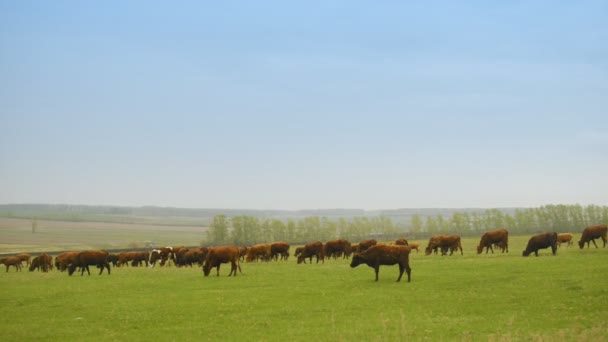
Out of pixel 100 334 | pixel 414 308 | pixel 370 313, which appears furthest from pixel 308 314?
pixel 100 334

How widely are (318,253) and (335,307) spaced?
28105 millimetres

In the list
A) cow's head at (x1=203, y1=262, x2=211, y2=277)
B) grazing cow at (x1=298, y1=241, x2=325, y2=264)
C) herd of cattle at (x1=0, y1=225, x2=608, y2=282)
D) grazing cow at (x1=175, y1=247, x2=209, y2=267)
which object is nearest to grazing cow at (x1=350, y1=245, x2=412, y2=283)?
herd of cattle at (x1=0, y1=225, x2=608, y2=282)

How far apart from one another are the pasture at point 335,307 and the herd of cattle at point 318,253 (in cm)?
154

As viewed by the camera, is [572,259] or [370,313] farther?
[572,259]

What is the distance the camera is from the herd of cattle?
95.5 feet

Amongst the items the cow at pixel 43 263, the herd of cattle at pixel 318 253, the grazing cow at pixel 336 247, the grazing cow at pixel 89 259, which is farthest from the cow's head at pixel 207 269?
the cow at pixel 43 263

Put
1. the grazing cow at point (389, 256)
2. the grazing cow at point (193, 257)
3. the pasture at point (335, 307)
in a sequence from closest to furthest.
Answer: the pasture at point (335, 307) → the grazing cow at point (389, 256) → the grazing cow at point (193, 257)

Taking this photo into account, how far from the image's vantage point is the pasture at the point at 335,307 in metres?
16.8

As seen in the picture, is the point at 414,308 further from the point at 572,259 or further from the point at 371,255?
the point at 572,259

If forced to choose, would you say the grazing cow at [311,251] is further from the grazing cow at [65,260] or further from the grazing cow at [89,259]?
the grazing cow at [65,260]

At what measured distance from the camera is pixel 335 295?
24.1m

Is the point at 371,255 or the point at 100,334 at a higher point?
the point at 371,255

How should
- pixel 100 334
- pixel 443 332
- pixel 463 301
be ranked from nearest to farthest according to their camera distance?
1. pixel 443 332
2. pixel 100 334
3. pixel 463 301

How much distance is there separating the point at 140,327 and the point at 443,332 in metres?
10.7
